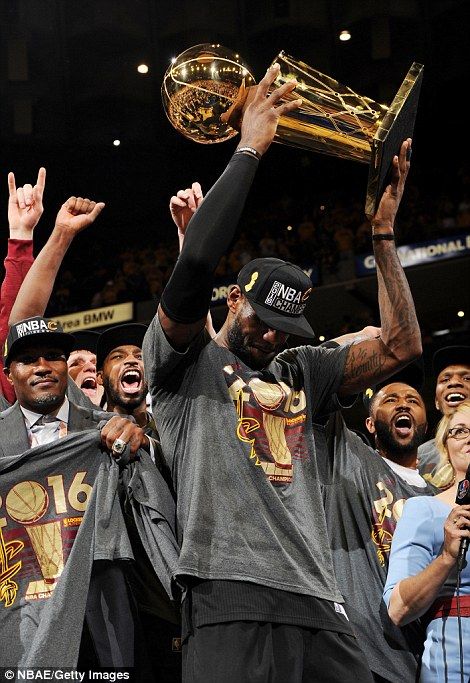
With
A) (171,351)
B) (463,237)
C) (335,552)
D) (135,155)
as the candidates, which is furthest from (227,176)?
(135,155)

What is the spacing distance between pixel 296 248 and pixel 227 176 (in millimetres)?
10953

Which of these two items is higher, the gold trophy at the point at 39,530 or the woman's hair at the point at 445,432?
the woman's hair at the point at 445,432

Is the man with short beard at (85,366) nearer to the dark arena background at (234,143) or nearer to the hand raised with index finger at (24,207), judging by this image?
the hand raised with index finger at (24,207)

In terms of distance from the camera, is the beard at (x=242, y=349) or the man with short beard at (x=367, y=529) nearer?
the beard at (x=242, y=349)

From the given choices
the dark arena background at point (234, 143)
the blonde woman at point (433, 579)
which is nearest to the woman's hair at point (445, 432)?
the blonde woman at point (433, 579)

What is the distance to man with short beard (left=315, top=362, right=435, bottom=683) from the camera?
2768 mm

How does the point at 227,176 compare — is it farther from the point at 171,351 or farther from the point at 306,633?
the point at 306,633

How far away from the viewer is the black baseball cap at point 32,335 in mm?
2994

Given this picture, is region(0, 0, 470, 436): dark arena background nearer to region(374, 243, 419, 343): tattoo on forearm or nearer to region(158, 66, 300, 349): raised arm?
region(374, 243, 419, 343): tattoo on forearm

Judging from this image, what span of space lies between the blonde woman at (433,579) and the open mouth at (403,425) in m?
0.67

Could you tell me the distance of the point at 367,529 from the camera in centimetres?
296

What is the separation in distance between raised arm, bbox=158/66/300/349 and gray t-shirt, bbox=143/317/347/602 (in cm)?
6

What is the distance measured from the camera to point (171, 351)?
2273 millimetres

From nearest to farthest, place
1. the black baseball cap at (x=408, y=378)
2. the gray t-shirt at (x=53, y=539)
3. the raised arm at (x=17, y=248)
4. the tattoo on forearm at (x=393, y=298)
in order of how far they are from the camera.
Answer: the tattoo on forearm at (x=393, y=298), the gray t-shirt at (x=53, y=539), the raised arm at (x=17, y=248), the black baseball cap at (x=408, y=378)
